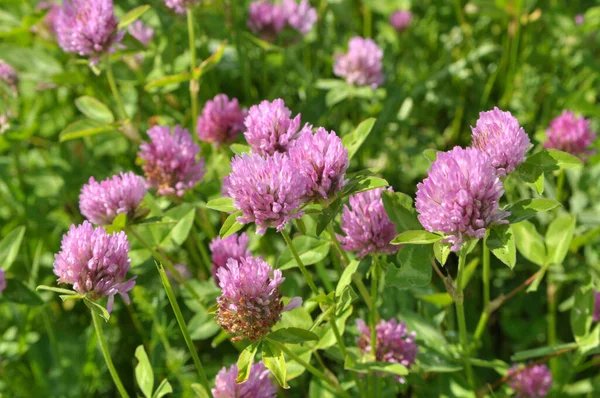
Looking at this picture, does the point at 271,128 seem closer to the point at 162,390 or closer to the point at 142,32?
the point at 162,390

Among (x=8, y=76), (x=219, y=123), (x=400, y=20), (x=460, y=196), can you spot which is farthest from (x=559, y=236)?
(x=8, y=76)

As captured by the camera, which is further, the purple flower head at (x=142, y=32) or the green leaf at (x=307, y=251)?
the purple flower head at (x=142, y=32)

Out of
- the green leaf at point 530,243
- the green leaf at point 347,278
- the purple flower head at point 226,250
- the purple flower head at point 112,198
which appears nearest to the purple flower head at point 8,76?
the purple flower head at point 112,198

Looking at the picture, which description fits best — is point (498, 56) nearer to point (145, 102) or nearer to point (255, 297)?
point (145, 102)

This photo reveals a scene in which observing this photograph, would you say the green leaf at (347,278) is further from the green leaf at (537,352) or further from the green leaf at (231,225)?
the green leaf at (537,352)

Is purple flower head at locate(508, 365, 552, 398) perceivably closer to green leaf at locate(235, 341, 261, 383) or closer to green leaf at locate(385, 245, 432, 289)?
green leaf at locate(385, 245, 432, 289)

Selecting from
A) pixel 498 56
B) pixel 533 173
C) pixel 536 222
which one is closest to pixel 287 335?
pixel 533 173
